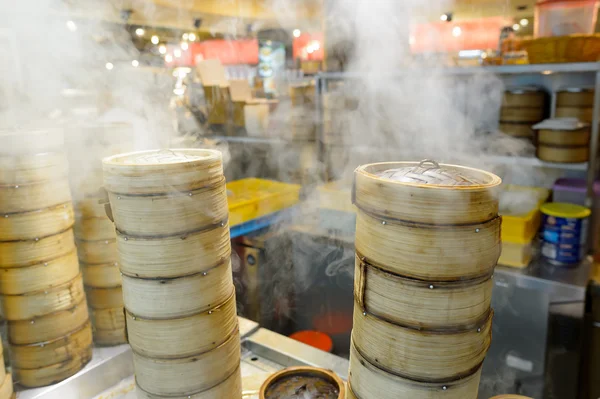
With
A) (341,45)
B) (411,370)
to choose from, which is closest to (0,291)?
(411,370)

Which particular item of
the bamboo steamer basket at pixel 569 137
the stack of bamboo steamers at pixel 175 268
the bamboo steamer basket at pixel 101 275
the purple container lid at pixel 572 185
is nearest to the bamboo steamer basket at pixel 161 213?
the stack of bamboo steamers at pixel 175 268

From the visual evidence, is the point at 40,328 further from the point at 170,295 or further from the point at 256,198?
the point at 256,198

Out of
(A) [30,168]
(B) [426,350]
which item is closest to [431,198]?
(B) [426,350]

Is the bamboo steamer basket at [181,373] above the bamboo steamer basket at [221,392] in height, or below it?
above

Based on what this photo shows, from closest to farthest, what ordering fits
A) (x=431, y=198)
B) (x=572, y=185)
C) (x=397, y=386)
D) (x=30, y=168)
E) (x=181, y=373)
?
(x=431, y=198), (x=397, y=386), (x=181, y=373), (x=30, y=168), (x=572, y=185)

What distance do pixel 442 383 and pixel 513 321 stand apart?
2330 mm

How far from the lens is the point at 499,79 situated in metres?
3.68

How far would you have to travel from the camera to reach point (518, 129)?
10.7ft

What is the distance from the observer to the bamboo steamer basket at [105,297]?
6.17ft

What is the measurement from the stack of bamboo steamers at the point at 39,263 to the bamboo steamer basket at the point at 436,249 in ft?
3.99

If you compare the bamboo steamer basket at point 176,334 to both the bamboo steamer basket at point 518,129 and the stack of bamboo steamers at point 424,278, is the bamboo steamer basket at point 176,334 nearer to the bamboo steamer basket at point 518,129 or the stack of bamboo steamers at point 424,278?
the stack of bamboo steamers at point 424,278

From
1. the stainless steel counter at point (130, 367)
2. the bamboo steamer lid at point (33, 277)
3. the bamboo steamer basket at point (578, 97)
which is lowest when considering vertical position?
the stainless steel counter at point (130, 367)

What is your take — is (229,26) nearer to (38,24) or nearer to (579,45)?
(38,24)

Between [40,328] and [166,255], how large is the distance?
35.5 inches
